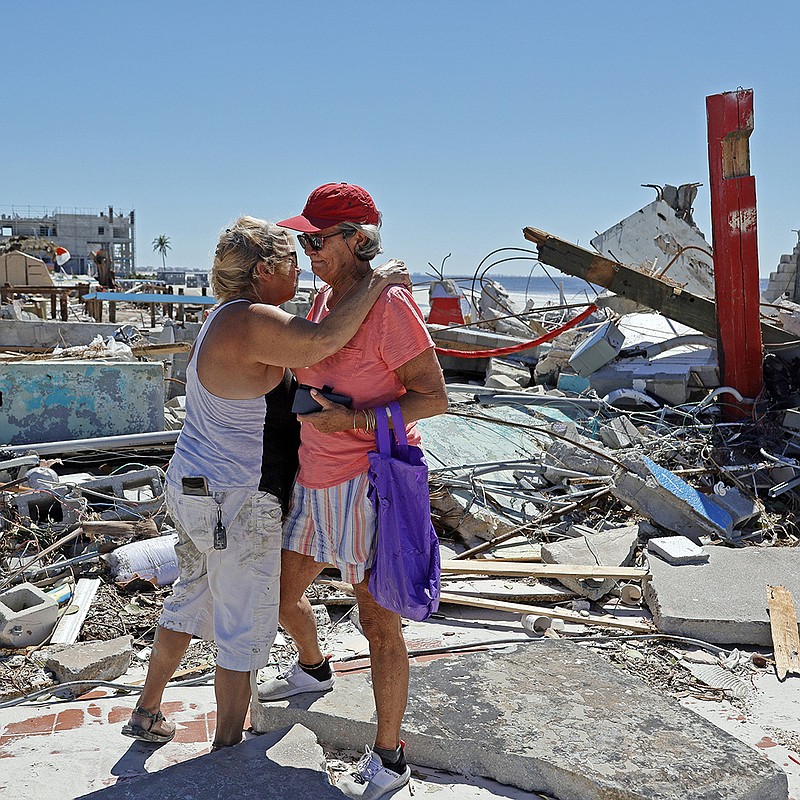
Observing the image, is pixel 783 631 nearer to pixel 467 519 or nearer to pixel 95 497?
pixel 467 519

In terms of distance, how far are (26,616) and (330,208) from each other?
274cm

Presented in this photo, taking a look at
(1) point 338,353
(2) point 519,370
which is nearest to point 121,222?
(2) point 519,370

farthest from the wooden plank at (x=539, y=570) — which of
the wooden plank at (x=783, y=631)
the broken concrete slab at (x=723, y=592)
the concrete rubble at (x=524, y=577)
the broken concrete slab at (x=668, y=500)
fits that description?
the broken concrete slab at (x=668, y=500)

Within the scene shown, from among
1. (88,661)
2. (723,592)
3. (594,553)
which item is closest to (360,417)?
(88,661)

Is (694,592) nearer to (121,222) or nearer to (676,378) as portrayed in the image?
(676,378)

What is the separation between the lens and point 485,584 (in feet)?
16.8

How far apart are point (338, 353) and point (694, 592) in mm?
2894

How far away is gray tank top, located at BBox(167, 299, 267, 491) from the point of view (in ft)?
9.39

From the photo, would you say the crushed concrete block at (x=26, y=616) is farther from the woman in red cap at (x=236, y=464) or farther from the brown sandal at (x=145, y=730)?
the woman in red cap at (x=236, y=464)

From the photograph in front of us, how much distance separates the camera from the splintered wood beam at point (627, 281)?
28.0ft

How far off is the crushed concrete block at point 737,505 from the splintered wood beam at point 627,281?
8.97 ft

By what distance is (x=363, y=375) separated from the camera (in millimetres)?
2867

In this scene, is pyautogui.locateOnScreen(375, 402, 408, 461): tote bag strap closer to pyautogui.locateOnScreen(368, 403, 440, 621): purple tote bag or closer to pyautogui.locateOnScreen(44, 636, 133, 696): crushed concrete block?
pyautogui.locateOnScreen(368, 403, 440, 621): purple tote bag

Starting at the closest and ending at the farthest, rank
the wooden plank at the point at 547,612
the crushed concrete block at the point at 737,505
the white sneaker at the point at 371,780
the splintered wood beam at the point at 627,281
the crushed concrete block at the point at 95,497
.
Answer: the white sneaker at the point at 371,780, the wooden plank at the point at 547,612, the crushed concrete block at the point at 95,497, the crushed concrete block at the point at 737,505, the splintered wood beam at the point at 627,281
